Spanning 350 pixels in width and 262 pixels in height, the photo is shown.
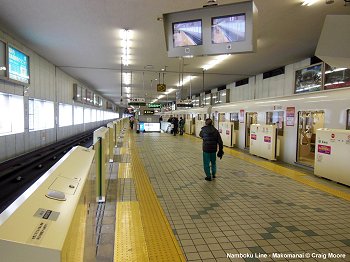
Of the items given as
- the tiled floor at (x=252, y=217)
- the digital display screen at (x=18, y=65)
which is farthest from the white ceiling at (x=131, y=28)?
the tiled floor at (x=252, y=217)

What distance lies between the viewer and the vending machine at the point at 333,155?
239 inches

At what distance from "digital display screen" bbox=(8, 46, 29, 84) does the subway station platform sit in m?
4.49

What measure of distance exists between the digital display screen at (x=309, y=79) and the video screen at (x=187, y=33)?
308 inches

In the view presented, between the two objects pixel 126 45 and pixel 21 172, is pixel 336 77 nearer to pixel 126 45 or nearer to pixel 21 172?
pixel 126 45

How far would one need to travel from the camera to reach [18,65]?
26.8 ft

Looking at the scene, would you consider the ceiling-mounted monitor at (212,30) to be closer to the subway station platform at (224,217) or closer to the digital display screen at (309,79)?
the subway station platform at (224,217)

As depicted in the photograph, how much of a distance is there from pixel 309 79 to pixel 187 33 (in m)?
8.46

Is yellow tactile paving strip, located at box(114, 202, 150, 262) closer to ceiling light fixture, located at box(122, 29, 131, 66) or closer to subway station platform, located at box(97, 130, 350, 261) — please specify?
subway station platform, located at box(97, 130, 350, 261)

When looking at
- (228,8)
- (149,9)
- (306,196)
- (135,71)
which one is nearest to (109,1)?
(149,9)

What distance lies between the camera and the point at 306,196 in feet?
17.6

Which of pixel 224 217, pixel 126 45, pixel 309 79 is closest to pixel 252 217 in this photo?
pixel 224 217

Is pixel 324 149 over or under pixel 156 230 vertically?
over

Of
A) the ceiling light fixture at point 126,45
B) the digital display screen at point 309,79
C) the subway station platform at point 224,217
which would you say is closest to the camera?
the subway station platform at point 224,217

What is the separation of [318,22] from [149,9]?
171 inches
